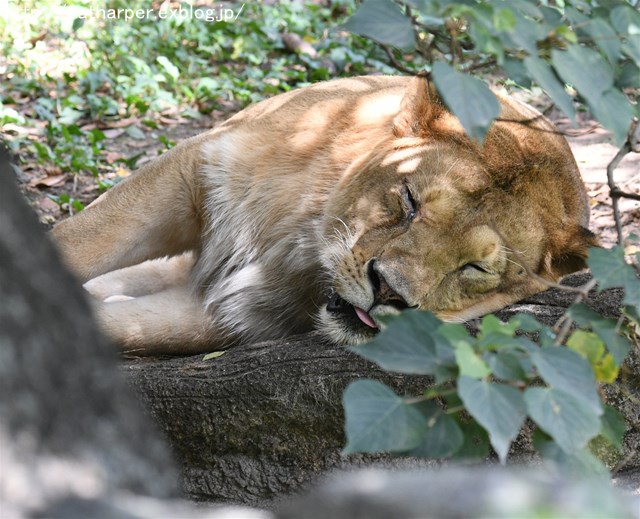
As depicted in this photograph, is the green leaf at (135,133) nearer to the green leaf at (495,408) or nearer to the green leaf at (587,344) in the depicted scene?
the green leaf at (587,344)

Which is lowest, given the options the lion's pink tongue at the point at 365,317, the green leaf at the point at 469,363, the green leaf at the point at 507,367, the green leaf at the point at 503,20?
the lion's pink tongue at the point at 365,317

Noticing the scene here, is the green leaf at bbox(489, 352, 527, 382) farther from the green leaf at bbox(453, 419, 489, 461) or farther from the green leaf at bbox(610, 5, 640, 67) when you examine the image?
the green leaf at bbox(610, 5, 640, 67)

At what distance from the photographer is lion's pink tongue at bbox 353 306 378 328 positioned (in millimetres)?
3730

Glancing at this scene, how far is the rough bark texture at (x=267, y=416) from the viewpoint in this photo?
11.5 feet

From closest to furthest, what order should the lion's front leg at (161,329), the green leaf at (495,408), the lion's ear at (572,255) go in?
the green leaf at (495,408)
the lion's ear at (572,255)
the lion's front leg at (161,329)

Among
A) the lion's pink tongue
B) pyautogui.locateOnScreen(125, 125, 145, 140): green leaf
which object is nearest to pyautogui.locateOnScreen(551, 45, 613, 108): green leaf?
the lion's pink tongue

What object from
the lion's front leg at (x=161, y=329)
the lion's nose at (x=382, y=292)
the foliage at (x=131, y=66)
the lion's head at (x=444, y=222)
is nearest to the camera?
the lion's nose at (x=382, y=292)

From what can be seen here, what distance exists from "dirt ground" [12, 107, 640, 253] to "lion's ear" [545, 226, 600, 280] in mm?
1370

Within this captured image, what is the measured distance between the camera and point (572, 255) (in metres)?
4.09

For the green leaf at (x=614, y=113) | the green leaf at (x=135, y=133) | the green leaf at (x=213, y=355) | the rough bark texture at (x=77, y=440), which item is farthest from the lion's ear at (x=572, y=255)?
the green leaf at (x=135, y=133)

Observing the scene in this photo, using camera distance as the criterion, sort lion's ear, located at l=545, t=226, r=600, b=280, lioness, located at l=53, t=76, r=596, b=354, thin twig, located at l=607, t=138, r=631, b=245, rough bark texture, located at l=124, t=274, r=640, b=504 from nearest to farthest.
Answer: thin twig, located at l=607, t=138, r=631, b=245, rough bark texture, located at l=124, t=274, r=640, b=504, lioness, located at l=53, t=76, r=596, b=354, lion's ear, located at l=545, t=226, r=600, b=280

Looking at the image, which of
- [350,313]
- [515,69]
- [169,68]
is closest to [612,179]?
[515,69]

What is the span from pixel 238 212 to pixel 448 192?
3.66ft

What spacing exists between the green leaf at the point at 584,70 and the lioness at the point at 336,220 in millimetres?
1688
